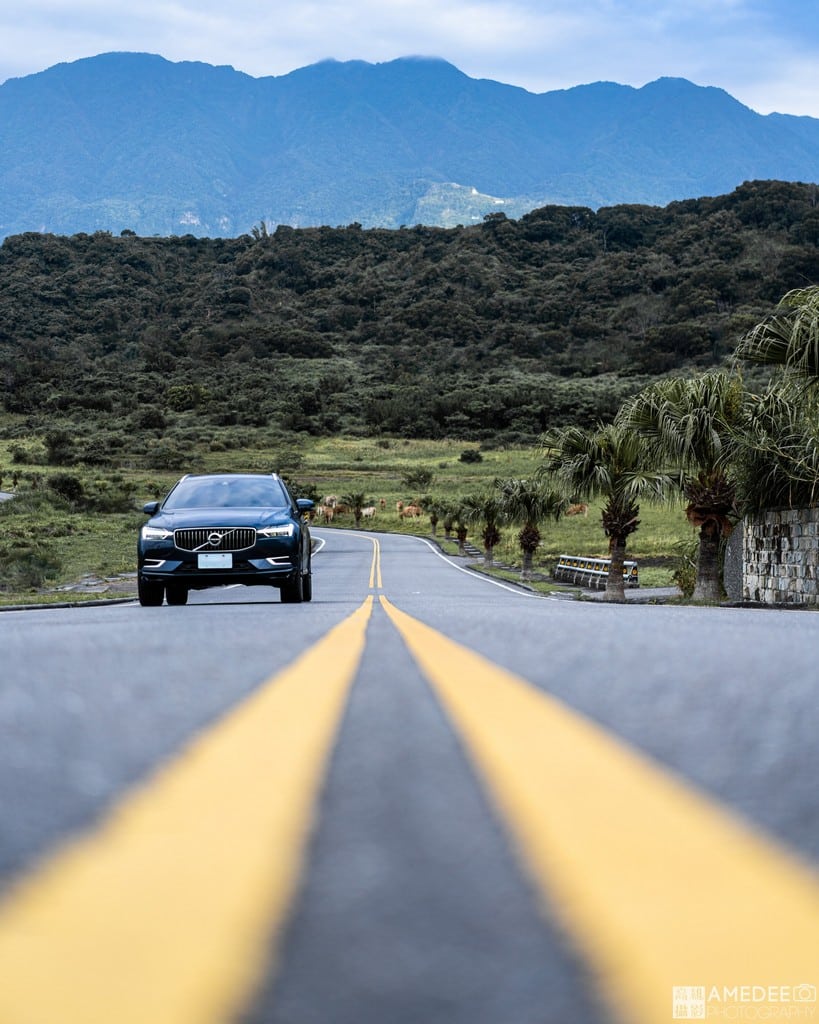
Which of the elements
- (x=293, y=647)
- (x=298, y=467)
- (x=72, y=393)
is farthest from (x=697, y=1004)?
(x=72, y=393)

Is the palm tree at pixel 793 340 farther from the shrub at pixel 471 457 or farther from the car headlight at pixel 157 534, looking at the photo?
the shrub at pixel 471 457

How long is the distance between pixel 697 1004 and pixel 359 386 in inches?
6504

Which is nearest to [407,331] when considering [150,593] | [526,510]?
[526,510]

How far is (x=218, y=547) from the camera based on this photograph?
47.4 ft

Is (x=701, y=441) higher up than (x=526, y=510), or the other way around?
(x=701, y=441)

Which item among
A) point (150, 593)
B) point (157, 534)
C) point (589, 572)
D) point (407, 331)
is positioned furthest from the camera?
point (407, 331)

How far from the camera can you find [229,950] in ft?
4.45

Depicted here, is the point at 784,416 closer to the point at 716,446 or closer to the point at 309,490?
the point at 716,446

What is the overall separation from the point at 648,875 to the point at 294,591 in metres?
13.6

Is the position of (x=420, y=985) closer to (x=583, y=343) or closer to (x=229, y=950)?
(x=229, y=950)

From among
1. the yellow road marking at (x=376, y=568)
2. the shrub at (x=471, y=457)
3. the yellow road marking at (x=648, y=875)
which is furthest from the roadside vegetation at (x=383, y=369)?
the yellow road marking at (x=648, y=875)

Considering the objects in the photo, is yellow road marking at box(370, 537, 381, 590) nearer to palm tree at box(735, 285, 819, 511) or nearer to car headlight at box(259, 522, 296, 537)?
palm tree at box(735, 285, 819, 511)

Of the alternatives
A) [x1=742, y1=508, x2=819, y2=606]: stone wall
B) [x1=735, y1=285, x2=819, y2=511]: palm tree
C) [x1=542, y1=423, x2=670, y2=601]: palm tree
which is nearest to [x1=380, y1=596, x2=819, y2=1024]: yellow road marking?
[x1=735, y1=285, x2=819, y2=511]: palm tree

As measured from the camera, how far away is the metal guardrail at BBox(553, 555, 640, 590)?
3884 cm
